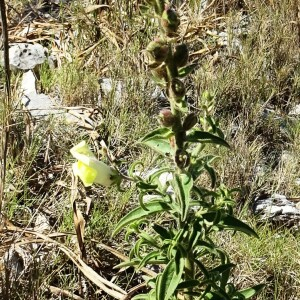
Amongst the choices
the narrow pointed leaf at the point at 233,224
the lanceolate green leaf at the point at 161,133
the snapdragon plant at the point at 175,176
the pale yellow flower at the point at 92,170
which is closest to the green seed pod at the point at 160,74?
the snapdragon plant at the point at 175,176

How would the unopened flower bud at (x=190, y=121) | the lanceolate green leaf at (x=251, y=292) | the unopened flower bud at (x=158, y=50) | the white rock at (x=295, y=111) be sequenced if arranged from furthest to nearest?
the white rock at (x=295, y=111) → the lanceolate green leaf at (x=251, y=292) → the unopened flower bud at (x=190, y=121) → the unopened flower bud at (x=158, y=50)

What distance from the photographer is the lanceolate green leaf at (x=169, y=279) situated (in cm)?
143

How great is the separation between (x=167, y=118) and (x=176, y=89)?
69 millimetres

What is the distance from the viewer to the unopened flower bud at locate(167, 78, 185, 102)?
4.30 feet

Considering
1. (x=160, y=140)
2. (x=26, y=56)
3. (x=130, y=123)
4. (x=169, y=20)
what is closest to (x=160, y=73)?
(x=169, y=20)

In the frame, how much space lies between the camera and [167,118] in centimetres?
133

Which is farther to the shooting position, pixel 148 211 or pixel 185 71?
pixel 148 211

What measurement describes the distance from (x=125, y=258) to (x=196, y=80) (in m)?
1.45

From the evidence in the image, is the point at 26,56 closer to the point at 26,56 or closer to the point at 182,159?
the point at 26,56

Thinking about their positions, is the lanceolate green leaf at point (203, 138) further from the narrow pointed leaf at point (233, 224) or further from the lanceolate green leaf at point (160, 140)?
the narrow pointed leaf at point (233, 224)

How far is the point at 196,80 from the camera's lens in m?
3.35

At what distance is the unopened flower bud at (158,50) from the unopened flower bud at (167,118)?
4.8 inches

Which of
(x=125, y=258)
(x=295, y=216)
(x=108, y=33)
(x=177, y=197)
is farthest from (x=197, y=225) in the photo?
(x=108, y=33)

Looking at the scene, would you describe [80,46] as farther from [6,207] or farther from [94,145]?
[6,207]
